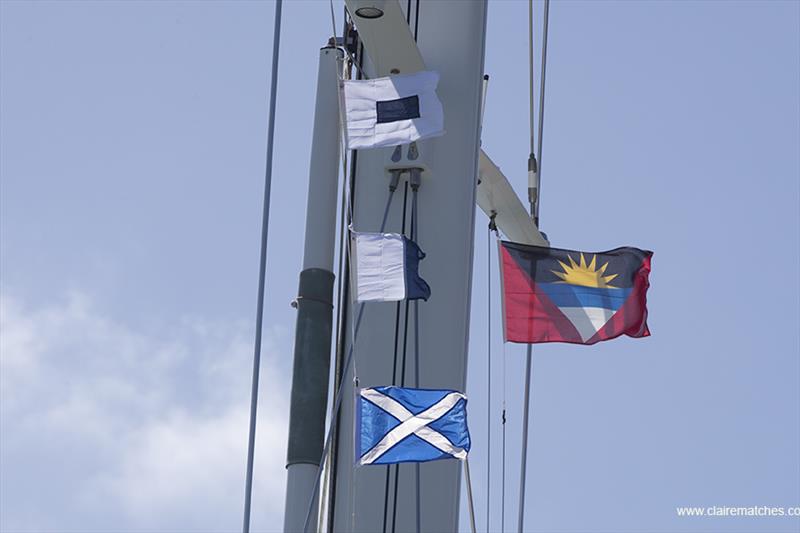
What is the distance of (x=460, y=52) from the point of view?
46.8 feet

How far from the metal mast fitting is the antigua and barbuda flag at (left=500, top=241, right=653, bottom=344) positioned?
3.32 meters

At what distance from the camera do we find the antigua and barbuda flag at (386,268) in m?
12.7

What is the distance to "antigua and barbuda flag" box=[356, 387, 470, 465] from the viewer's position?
40.4 ft

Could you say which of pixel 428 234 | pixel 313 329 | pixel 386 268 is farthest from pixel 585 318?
pixel 313 329

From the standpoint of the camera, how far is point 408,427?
487 inches

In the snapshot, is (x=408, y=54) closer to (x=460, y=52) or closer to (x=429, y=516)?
(x=460, y=52)

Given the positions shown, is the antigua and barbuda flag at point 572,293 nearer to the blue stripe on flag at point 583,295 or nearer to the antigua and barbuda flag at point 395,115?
the blue stripe on flag at point 583,295

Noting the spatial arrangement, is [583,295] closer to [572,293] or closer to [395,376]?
[572,293]

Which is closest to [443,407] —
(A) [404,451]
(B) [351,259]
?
(A) [404,451]

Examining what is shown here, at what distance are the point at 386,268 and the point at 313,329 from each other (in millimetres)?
755

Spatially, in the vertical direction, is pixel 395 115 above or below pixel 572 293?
above

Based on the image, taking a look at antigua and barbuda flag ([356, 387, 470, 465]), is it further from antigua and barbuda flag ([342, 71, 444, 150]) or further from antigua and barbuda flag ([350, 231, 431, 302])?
antigua and barbuda flag ([342, 71, 444, 150])

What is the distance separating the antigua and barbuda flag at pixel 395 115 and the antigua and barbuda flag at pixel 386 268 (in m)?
A: 0.84

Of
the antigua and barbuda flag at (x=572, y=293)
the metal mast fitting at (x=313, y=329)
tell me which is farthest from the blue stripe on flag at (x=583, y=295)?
the metal mast fitting at (x=313, y=329)
